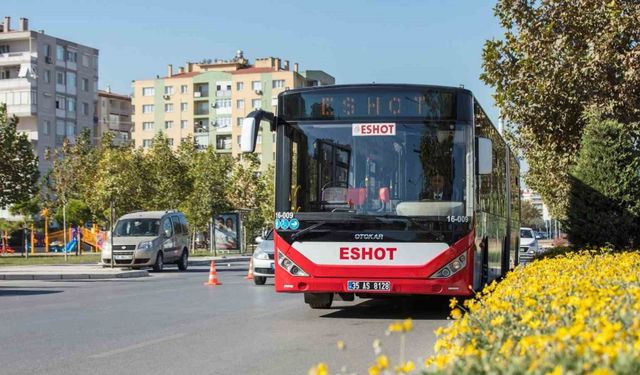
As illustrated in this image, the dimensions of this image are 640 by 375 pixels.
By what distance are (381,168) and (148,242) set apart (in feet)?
→ 72.5

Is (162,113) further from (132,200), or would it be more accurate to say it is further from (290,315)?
(290,315)

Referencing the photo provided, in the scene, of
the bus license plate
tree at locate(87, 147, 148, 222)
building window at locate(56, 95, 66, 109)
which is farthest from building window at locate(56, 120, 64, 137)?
the bus license plate

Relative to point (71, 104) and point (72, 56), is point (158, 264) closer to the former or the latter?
point (71, 104)

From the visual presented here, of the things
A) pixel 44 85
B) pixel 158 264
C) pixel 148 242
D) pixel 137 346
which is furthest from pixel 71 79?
pixel 137 346

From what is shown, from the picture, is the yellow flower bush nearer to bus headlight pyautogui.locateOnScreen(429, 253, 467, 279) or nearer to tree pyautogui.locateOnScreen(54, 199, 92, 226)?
bus headlight pyautogui.locateOnScreen(429, 253, 467, 279)

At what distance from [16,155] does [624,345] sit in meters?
50.1

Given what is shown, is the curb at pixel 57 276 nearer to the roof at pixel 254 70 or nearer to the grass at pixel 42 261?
the grass at pixel 42 261

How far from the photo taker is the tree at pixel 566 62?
20.5m

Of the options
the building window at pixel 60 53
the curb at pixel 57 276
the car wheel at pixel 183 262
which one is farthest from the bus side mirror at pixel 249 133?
the building window at pixel 60 53

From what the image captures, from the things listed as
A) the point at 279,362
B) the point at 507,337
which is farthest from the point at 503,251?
the point at 507,337

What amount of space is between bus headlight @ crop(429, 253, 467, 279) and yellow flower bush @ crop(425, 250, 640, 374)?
14.5 feet

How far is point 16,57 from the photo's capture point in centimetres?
10250

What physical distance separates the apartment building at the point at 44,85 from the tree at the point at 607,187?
83855 millimetres

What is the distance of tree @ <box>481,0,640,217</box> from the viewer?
67.2 ft
